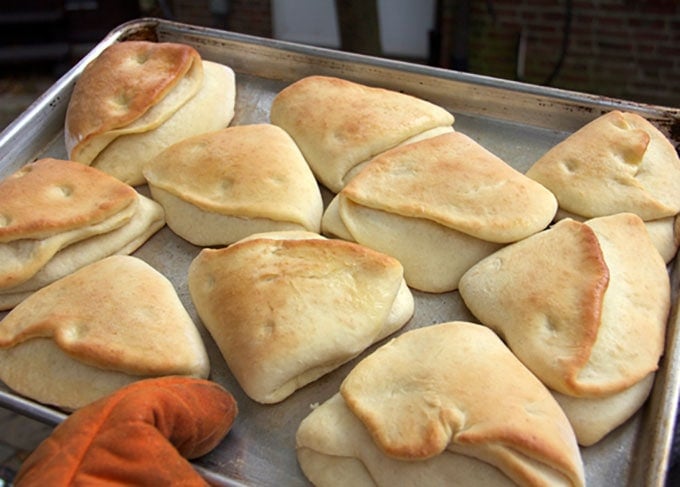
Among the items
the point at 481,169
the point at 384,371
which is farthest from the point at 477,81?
the point at 384,371

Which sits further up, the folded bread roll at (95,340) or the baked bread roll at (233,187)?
the baked bread roll at (233,187)

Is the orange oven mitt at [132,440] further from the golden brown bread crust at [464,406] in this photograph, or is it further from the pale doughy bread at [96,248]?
the pale doughy bread at [96,248]

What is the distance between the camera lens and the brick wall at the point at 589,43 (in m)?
3.59

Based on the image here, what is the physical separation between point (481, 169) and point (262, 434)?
2.42 ft

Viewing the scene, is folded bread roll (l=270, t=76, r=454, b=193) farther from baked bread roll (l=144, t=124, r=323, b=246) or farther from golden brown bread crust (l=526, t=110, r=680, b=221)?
golden brown bread crust (l=526, t=110, r=680, b=221)

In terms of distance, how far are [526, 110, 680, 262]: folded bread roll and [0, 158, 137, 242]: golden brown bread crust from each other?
0.97 meters

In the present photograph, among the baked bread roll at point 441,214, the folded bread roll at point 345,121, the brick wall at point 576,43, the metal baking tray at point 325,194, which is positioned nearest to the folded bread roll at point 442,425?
the metal baking tray at point 325,194

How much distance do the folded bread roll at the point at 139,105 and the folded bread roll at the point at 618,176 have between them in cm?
86

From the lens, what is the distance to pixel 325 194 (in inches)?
72.3

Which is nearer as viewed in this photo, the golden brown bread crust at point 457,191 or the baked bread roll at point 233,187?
the golden brown bread crust at point 457,191

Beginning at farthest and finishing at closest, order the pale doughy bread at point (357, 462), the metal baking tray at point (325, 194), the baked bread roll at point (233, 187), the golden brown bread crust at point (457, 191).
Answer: the baked bread roll at point (233, 187)
the golden brown bread crust at point (457, 191)
the metal baking tray at point (325, 194)
the pale doughy bread at point (357, 462)

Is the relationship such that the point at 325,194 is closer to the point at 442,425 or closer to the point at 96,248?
the point at 96,248

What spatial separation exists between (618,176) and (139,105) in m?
1.15

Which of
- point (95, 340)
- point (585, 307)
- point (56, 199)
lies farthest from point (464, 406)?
point (56, 199)
